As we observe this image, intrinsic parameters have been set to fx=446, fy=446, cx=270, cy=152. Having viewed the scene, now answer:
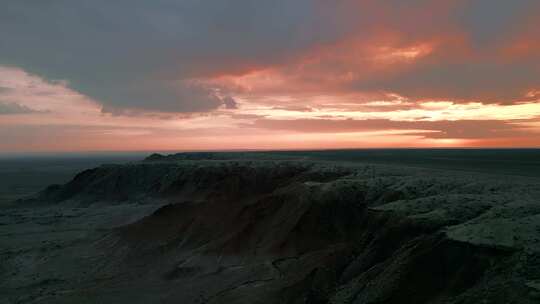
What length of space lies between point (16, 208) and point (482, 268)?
6378 centimetres

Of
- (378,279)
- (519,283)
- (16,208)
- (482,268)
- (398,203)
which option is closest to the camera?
(519,283)

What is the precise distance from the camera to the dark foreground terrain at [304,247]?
44.6ft

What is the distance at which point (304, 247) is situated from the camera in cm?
2533

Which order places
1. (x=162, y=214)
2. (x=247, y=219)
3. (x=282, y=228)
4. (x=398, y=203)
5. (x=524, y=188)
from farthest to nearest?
(x=162, y=214), (x=247, y=219), (x=282, y=228), (x=524, y=188), (x=398, y=203)

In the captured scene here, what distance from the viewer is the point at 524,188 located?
85.0ft

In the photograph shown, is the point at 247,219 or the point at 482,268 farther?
the point at 247,219

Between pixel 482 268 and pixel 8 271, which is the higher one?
pixel 482 268

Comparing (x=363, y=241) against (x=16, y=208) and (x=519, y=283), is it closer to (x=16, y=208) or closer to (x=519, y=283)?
(x=519, y=283)

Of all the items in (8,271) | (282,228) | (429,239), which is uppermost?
(429,239)

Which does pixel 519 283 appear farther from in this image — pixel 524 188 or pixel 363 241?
pixel 524 188

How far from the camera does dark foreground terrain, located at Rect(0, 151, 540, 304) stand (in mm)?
13602

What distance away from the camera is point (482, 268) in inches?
506

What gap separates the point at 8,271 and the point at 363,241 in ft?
76.6

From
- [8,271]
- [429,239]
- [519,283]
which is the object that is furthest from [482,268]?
[8,271]
